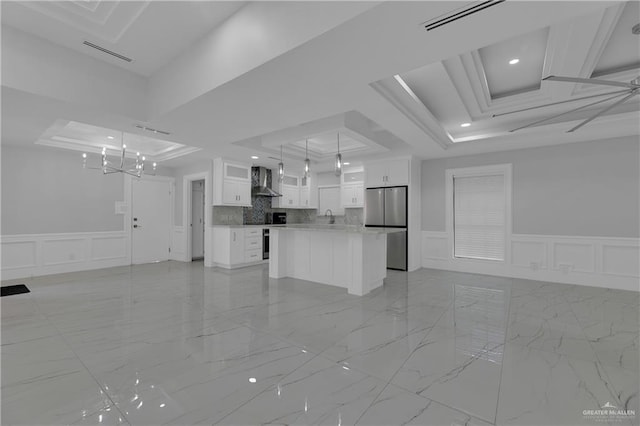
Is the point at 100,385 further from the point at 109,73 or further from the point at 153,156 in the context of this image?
the point at 153,156

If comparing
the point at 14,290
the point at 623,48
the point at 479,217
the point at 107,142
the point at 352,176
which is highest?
the point at 623,48

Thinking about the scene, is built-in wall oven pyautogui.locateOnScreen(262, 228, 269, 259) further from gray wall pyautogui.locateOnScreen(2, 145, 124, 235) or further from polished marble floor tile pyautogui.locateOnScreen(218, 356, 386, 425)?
polished marble floor tile pyautogui.locateOnScreen(218, 356, 386, 425)

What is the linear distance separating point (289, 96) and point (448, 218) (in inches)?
178

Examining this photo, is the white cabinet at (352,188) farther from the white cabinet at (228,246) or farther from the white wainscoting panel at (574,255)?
the white wainscoting panel at (574,255)

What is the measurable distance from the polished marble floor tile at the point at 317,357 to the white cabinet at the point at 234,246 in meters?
2.05

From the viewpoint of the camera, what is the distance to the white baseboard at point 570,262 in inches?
170

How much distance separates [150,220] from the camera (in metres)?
6.90

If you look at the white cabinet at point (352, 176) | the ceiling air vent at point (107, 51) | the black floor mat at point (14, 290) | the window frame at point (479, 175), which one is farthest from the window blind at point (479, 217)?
the black floor mat at point (14, 290)

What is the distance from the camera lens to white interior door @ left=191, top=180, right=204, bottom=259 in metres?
7.88

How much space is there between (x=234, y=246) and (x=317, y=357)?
4364 millimetres

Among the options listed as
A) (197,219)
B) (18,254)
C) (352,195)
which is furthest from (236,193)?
(18,254)

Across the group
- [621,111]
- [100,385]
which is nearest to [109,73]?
[100,385]

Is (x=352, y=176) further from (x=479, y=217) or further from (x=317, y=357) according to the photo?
(x=317, y=357)

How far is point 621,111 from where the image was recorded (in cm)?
378
